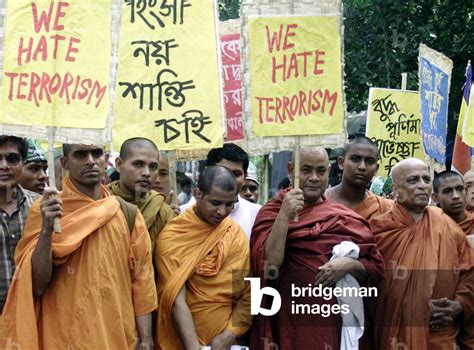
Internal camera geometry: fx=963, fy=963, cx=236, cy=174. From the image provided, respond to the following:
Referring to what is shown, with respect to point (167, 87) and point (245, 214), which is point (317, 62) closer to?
point (167, 87)

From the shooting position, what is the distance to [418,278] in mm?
A: 5855

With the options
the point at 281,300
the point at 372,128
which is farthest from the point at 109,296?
the point at 372,128

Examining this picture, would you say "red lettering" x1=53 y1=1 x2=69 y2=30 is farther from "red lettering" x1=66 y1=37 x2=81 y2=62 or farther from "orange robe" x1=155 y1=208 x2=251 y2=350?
"orange robe" x1=155 y1=208 x2=251 y2=350

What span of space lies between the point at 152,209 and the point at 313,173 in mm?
997

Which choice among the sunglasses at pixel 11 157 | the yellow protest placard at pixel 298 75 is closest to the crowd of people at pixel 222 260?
the sunglasses at pixel 11 157

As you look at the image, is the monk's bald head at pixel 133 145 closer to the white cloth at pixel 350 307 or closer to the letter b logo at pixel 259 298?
the letter b logo at pixel 259 298

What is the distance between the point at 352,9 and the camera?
1470 centimetres

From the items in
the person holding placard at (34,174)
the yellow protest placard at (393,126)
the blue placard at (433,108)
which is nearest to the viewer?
the person holding placard at (34,174)

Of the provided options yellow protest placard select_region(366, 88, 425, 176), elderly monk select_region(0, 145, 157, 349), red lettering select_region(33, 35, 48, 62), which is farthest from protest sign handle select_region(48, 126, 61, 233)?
yellow protest placard select_region(366, 88, 425, 176)

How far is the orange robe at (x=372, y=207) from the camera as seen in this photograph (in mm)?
6266

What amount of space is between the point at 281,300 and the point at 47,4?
2133mm

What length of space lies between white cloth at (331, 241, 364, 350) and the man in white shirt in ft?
2.37

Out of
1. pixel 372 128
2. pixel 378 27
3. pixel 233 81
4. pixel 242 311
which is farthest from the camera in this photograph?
pixel 378 27

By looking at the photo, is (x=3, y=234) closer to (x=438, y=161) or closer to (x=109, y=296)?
(x=109, y=296)
